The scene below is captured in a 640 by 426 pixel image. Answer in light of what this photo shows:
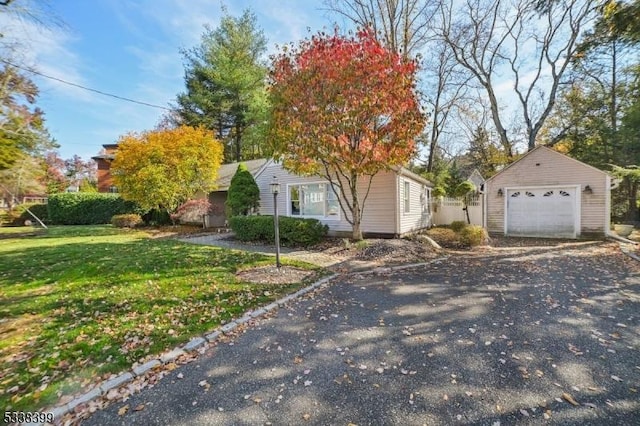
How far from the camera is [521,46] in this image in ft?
61.5

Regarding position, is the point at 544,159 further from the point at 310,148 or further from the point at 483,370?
the point at 483,370

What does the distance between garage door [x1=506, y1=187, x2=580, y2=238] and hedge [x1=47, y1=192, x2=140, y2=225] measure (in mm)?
23718

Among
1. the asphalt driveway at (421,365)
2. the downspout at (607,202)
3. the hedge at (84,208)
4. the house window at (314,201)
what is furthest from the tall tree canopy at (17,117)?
the downspout at (607,202)

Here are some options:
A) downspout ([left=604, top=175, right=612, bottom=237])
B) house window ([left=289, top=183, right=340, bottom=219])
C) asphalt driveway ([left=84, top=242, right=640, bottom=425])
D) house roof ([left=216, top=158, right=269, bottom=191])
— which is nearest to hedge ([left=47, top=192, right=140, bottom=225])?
house roof ([left=216, top=158, right=269, bottom=191])

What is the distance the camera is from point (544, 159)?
1254 cm

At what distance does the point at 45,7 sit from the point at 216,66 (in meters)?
15.9

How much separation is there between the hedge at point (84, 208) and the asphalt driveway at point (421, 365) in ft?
71.7

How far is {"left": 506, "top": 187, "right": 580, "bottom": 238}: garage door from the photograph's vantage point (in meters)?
12.2

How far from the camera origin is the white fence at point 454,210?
14.8 metres

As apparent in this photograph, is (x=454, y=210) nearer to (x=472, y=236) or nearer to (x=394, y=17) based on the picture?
(x=472, y=236)

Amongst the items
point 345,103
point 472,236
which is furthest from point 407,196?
point 345,103

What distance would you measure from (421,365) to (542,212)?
13.1 metres

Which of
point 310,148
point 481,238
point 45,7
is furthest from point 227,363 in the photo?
point 45,7

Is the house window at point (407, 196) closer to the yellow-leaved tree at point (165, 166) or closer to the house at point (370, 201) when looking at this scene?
the house at point (370, 201)
